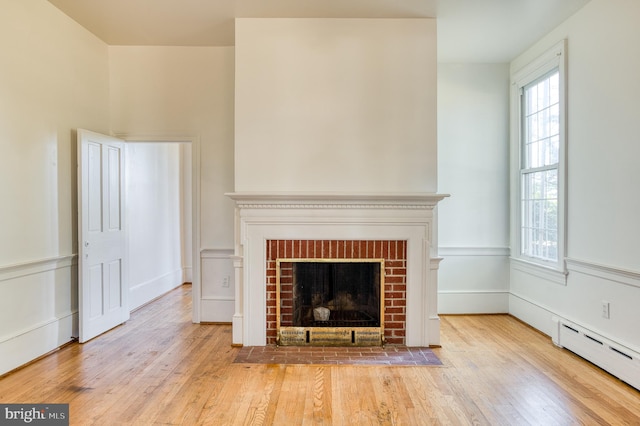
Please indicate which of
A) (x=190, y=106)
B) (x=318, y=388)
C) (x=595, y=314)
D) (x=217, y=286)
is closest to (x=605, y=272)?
(x=595, y=314)

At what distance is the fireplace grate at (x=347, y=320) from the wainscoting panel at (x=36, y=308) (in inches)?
85.7

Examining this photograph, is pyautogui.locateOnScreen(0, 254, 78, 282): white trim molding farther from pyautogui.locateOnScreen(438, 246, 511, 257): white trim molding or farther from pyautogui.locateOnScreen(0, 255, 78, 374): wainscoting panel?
pyautogui.locateOnScreen(438, 246, 511, 257): white trim molding

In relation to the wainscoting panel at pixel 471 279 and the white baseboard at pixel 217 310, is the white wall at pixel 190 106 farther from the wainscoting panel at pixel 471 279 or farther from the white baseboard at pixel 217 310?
the wainscoting panel at pixel 471 279

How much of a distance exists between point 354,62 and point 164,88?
6.89 feet

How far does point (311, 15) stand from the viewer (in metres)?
3.46

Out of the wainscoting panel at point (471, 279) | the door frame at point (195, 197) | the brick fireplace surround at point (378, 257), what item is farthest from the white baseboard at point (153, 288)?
the wainscoting panel at point (471, 279)

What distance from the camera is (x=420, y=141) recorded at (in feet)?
11.5

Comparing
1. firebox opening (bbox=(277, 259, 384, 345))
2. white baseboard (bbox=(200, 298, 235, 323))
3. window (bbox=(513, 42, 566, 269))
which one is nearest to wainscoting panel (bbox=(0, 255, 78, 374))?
white baseboard (bbox=(200, 298, 235, 323))

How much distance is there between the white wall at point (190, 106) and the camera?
165 inches

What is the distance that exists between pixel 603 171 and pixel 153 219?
5.10m

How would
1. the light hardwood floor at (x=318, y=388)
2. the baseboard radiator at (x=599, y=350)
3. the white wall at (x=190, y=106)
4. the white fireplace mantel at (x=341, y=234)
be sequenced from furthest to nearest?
the white wall at (x=190, y=106) < the white fireplace mantel at (x=341, y=234) < the baseboard radiator at (x=599, y=350) < the light hardwood floor at (x=318, y=388)

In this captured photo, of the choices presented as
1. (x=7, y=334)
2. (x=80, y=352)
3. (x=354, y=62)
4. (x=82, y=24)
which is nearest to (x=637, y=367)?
(x=354, y=62)

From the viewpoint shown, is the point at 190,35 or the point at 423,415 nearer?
the point at 423,415

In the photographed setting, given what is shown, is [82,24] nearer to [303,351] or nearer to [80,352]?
[80,352]
